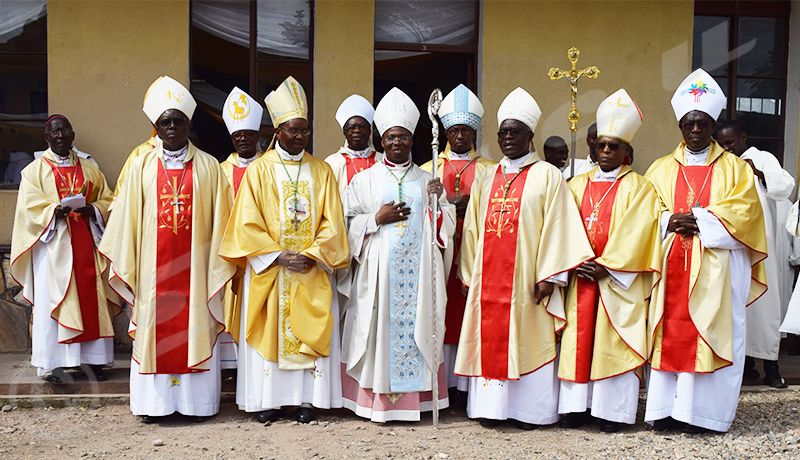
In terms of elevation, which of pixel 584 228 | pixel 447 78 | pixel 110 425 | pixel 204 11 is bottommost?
pixel 110 425

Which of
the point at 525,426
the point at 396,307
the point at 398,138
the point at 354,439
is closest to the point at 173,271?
the point at 396,307

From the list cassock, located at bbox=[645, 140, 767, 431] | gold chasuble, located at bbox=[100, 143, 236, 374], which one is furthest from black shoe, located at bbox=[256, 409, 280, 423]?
cassock, located at bbox=[645, 140, 767, 431]

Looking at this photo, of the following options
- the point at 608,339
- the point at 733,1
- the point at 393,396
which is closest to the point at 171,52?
the point at 393,396

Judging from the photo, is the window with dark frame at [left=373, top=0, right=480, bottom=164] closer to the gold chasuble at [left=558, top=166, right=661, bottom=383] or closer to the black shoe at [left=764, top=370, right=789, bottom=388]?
the gold chasuble at [left=558, top=166, right=661, bottom=383]

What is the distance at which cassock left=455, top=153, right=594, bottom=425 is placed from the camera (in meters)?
4.96

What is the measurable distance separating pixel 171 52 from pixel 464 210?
11.8ft

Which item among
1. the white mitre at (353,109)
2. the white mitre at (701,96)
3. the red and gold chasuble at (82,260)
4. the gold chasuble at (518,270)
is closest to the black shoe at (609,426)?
the gold chasuble at (518,270)

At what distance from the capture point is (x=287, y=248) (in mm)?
5156

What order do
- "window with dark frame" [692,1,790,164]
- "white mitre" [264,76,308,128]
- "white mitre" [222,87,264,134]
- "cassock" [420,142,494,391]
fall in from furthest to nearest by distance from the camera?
"window with dark frame" [692,1,790,164] < "white mitre" [222,87,264,134] < "cassock" [420,142,494,391] < "white mitre" [264,76,308,128]

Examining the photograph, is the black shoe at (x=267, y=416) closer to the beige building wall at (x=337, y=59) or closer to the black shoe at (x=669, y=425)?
the black shoe at (x=669, y=425)

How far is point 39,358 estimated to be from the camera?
600cm

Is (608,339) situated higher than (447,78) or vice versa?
(447,78)

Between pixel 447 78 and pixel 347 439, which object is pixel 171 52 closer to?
pixel 447 78

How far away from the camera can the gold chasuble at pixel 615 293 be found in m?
4.82
